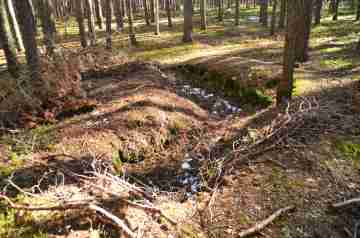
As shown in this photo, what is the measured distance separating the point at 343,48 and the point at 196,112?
1046 centimetres

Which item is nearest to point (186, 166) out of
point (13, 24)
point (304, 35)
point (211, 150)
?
point (211, 150)

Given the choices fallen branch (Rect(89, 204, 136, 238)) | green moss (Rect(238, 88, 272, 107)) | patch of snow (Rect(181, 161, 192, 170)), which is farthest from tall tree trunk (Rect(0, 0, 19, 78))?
green moss (Rect(238, 88, 272, 107))

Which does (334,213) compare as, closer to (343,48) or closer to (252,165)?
(252,165)

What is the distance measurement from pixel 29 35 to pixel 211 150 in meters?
6.69

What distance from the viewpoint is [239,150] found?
18.1 feet

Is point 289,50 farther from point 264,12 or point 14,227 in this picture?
point 264,12

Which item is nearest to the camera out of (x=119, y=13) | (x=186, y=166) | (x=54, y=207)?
(x=54, y=207)

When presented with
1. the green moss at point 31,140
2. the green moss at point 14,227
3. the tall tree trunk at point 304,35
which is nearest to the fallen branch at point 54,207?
the green moss at point 14,227

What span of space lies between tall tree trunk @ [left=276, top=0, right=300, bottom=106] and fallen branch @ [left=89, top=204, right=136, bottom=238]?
5407mm

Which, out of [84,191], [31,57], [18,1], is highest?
[18,1]

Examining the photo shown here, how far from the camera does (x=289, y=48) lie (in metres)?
6.75

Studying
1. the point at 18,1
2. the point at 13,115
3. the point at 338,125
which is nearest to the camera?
the point at 338,125

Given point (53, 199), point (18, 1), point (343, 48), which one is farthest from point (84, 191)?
point (343, 48)

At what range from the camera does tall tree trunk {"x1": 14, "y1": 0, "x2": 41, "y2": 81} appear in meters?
8.02
